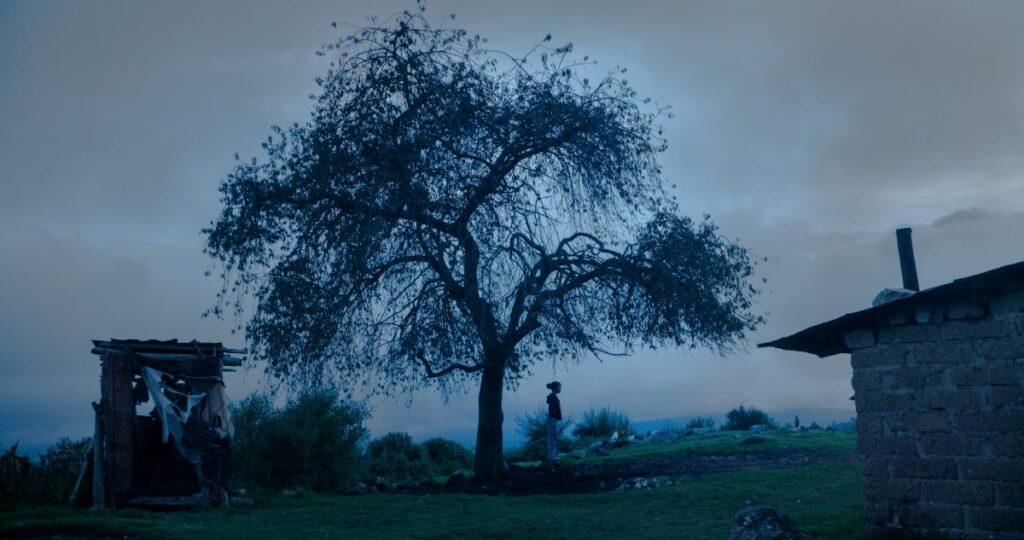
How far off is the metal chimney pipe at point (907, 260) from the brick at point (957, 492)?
4.26 metres

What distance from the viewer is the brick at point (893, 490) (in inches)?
391

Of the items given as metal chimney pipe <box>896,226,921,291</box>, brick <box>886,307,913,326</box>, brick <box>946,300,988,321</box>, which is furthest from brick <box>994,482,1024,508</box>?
metal chimney pipe <box>896,226,921,291</box>

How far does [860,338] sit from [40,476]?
14920 millimetres

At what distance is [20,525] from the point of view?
490 inches

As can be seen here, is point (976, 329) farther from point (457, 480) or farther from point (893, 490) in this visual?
point (457, 480)

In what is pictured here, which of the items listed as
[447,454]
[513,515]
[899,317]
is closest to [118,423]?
[513,515]

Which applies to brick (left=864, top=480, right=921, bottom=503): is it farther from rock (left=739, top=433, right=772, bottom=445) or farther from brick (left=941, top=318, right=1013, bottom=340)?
rock (left=739, top=433, right=772, bottom=445)

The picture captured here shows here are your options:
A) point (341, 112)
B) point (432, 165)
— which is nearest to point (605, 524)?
point (432, 165)

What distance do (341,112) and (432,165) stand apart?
2.33 m

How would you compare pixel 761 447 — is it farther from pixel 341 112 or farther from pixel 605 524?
pixel 341 112

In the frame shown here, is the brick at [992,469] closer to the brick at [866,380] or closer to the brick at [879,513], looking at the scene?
the brick at [879,513]

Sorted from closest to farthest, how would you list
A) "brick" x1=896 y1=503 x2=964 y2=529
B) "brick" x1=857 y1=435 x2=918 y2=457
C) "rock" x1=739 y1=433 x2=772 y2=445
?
"brick" x1=896 y1=503 x2=964 y2=529 < "brick" x1=857 y1=435 x2=918 y2=457 < "rock" x1=739 y1=433 x2=772 y2=445

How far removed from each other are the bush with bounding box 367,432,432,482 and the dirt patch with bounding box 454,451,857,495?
5.63 m

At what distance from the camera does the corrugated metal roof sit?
9.09 metres
